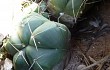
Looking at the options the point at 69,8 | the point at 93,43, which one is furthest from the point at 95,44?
the point at 69,8

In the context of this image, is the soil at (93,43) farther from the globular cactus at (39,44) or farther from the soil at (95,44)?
the globular cactus at (39,44)

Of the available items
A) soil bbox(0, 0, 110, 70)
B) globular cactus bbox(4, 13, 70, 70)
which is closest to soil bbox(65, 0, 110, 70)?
soil bbox(0, 0, 110, 70)

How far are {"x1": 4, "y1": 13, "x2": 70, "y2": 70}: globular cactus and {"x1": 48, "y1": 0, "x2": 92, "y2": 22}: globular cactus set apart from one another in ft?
0.46

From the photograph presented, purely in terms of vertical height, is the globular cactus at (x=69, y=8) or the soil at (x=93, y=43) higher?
the globular cactus at (x=69, y=8)

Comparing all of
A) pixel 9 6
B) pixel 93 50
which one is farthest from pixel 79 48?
pixel 9 6

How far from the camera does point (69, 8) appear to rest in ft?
5.31

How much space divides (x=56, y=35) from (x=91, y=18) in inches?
14.6

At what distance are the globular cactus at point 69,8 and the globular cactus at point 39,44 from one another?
14 centimetres

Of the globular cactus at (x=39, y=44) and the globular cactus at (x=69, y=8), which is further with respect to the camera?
the globular cactus at (x=69, y=8)

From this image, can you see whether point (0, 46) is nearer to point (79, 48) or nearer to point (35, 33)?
point (35, 33)

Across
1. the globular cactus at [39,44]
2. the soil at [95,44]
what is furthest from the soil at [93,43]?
the globular cactus at [39,44]

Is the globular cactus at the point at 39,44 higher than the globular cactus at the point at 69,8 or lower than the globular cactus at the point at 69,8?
lower

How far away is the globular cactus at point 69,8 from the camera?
161 centimetres

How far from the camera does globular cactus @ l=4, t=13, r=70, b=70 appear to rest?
4.80 feet
